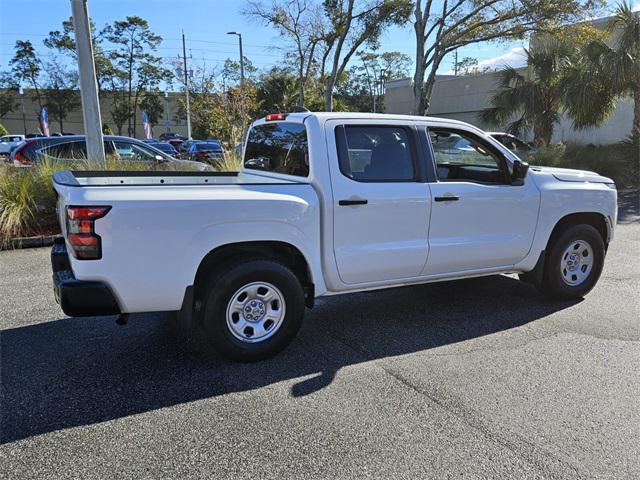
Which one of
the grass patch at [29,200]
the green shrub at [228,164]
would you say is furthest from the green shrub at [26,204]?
the green shrub at [228,164]

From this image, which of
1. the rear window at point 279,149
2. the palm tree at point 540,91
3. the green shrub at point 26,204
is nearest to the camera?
the rear window at point 279,149

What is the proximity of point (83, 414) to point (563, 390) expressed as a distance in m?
3.16

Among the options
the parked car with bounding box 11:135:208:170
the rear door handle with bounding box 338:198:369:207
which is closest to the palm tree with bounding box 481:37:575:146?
the parked car with bounding box 11:135:208:170

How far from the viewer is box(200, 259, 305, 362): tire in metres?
3.68

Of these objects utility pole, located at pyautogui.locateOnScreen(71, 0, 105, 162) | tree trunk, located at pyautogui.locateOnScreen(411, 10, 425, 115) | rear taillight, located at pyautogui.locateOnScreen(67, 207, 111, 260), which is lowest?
rear taillight, located at pyautogui.locateOnScreen(67, 207, 111, 260)

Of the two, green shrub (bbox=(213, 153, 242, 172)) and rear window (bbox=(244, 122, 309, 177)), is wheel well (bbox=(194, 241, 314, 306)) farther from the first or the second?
green shrub (bbox=(213, 153, 242, 172))

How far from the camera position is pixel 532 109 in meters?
19.4

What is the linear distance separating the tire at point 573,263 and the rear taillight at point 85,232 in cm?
425

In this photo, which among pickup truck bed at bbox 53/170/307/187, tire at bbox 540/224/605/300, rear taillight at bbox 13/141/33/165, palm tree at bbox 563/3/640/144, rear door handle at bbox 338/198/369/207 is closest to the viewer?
rear door handle at bbox 338/198/369/207

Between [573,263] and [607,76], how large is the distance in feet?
43.9

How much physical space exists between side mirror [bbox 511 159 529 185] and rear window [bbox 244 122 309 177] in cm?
208

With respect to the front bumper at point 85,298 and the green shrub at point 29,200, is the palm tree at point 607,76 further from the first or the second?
the front bumper at point 85,298

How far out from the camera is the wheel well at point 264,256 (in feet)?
12.4

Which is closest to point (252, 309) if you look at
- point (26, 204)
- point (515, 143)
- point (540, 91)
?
point (26, 204)
